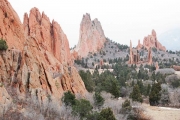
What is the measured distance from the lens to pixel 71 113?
24312 millimetres

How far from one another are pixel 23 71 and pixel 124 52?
120 meters

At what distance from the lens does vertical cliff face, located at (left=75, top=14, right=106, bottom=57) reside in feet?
468

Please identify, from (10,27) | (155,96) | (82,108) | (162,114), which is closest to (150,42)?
(155,96)

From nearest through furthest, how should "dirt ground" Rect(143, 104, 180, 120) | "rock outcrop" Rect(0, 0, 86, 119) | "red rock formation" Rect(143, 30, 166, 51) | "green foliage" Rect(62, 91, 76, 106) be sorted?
1. "rock outcrop" Rect(0, 0, 86, 119)
2. "green foliage" Rect(62, 91, 76, 106)
3. "dirt ground" Rect(143, 104, 180, 120)
4. "red rock formation" Rect(143, 30, 166, 51)

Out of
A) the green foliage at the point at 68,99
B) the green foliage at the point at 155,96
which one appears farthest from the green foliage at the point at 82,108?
the green foliage at the point at 155,96

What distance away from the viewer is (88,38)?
5748 inches

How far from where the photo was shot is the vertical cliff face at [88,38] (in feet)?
468

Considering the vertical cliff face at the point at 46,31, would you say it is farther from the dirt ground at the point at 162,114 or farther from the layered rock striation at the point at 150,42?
the layered rock striation at the point at 150,42

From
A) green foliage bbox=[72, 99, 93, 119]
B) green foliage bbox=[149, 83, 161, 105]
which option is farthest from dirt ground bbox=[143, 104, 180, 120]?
green foliage bbox=[72, 99, 93, 119]

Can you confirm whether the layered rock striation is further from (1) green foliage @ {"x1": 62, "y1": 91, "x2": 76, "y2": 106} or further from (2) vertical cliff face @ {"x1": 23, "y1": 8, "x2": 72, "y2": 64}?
(1) green foliage @ {"x1": 62, "y1": 91, "x2": 76, "y2": 106}

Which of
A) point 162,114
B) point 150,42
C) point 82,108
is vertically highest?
point 150,42

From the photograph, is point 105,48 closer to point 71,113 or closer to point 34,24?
point 34,24

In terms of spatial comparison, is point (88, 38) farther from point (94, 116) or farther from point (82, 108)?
point (82, 108)

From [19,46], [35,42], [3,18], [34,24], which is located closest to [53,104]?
[35,42]
